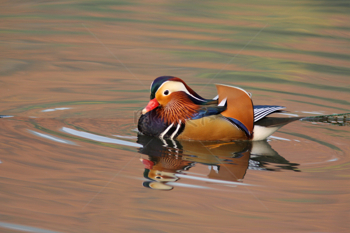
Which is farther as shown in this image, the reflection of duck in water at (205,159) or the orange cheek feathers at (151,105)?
the orange cheek feathers at (151,105)

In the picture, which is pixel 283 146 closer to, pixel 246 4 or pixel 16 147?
pixel 16 147

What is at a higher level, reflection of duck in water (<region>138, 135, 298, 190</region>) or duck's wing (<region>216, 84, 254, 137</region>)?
duck's wing (<region>216, 84, 254, 137</region>)

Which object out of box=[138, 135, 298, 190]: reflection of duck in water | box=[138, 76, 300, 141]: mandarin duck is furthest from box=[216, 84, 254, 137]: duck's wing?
box=[138, 135, 298, 190]: reflection of duck in water

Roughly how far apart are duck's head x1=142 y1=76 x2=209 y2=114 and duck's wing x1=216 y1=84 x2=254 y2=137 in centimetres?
42

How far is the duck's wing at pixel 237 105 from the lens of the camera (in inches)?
261

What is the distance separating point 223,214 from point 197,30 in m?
8.96

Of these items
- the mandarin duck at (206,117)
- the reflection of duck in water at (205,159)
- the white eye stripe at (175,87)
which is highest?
the white eye stripe at (175,87)

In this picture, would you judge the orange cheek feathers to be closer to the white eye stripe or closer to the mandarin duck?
the mandarin duck

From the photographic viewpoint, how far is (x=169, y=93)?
6.85 m

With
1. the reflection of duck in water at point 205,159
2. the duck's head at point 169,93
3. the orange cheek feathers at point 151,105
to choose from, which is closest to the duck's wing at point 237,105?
the reflection of duck in water at point 205,159

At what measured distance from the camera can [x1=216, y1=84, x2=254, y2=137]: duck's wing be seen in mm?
6637

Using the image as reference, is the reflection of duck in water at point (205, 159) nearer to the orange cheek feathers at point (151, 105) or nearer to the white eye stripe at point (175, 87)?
the orange cheek feathers at point (151, 105)

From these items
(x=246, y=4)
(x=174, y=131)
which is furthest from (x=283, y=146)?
(x=246, y=4)

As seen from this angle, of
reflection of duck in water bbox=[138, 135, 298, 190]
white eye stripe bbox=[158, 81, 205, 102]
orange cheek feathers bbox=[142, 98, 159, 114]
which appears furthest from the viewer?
white eye stripe bbox=[158, 81, 205, 102]
